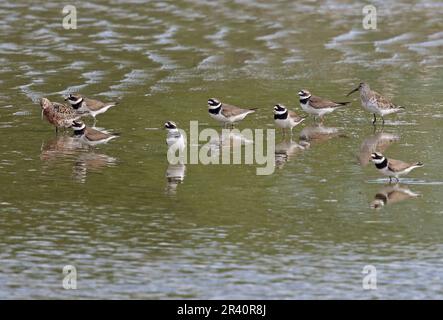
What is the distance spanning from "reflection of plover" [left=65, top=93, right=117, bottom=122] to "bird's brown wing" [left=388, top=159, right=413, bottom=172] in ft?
23.0

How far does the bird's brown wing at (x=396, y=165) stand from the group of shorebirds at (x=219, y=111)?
152 inches

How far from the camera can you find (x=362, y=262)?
1401 centimetres

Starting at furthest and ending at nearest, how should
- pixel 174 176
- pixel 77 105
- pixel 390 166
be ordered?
pixel 77 105 < pixel 174 176 < pixel 390 166

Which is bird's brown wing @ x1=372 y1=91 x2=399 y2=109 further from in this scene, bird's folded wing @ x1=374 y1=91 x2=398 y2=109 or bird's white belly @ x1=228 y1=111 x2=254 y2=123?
bird's white belly @ x1=228 y1=111 x2=254 y2=123

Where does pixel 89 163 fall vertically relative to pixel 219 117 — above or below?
below

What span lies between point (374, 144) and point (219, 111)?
10.2 ft

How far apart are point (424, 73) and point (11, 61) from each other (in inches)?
381

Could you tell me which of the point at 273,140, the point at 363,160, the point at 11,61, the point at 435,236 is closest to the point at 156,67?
the point at 11,61

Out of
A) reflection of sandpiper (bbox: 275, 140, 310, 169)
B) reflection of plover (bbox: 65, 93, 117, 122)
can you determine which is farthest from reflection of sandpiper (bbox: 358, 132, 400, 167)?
reflection of plover (bbox: 65, 93, 117, 122)

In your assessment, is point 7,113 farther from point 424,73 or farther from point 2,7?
point 2,7

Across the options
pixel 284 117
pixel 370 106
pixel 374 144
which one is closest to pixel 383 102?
pixel 370 106

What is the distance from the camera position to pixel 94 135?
2045 cm

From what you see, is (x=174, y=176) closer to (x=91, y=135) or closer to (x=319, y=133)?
(x=91, y=135)

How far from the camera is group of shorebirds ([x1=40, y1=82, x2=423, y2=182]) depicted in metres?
20.5
